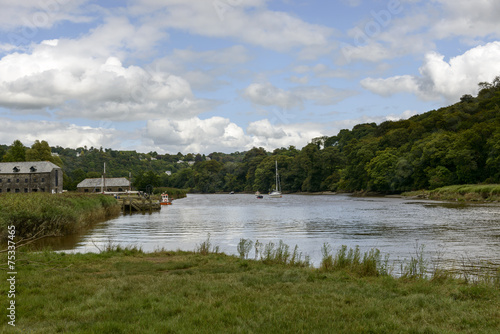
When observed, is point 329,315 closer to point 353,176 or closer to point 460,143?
point 460,143

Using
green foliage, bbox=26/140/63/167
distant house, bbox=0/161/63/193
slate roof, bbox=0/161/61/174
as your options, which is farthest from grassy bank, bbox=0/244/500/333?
green foliage, bbox=26/140/63/167

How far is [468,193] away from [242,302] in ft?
237

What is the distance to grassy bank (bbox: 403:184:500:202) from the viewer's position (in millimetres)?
→ 65881

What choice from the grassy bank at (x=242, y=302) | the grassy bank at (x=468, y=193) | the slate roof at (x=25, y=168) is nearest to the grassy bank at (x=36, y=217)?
the grassy bank at (x=242, y=302)

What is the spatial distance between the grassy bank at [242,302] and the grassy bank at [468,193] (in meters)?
61.4

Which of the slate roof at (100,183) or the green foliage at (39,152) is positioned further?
the slate roof at (100,183)

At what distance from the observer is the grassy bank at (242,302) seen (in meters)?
7.30

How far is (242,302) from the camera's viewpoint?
28.9 feet

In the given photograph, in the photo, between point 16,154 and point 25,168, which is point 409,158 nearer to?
point 25,168

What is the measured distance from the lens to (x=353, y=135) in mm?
169375

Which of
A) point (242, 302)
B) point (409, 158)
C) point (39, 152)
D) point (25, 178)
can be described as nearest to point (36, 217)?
point (242, 302)

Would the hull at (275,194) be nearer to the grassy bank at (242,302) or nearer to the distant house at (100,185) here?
the distant house at (100,185)

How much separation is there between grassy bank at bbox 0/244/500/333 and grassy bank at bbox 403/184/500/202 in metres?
61.4

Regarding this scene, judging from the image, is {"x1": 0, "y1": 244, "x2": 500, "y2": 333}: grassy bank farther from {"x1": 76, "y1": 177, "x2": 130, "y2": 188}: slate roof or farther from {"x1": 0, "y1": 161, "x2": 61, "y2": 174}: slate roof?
{"x1": 76, "y1": 177, "x2": 130, "y2": 188}: slate roof
